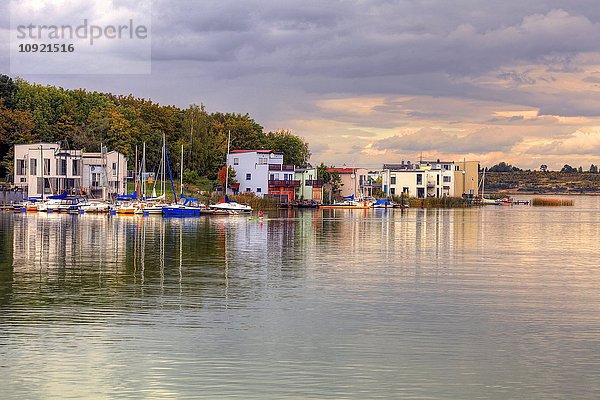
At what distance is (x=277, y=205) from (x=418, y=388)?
4098 inches

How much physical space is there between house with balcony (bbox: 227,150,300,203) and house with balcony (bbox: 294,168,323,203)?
520 cm

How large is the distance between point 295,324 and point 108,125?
94.9 metres

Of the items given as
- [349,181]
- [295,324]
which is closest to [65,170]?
[349,181]

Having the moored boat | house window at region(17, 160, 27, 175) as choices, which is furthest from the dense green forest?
the moored boat

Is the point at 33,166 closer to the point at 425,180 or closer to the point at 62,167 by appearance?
the point at 62,167

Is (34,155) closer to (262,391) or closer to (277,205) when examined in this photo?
(277,205)

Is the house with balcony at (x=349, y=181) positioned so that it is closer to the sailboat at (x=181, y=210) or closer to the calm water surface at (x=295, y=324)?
the sailboat at (x=181, y=210)

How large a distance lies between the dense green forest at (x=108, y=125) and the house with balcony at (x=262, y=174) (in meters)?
4.38

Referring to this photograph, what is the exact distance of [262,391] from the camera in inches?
649

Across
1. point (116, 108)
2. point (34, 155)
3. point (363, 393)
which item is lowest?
point (363, 393)

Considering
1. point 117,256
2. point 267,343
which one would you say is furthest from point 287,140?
point 267,343

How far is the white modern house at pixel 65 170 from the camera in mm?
103375

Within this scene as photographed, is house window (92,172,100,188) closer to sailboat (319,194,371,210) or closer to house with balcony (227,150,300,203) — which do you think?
house with balcony (227,150,300,203)

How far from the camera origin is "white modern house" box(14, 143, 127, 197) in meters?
103
